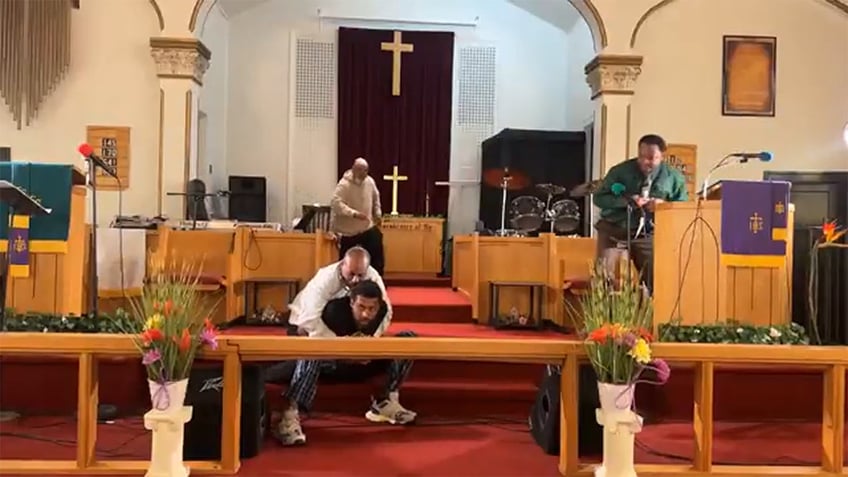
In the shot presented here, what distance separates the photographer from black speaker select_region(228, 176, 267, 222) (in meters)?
11.1

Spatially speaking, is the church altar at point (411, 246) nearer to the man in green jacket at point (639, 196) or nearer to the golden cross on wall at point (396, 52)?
the golden cross on wall at point (396, 52)

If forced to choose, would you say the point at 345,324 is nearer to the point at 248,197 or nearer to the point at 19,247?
the point at 19,247

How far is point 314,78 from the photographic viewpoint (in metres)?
11.8

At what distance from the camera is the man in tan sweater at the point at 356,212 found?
21.3 ft

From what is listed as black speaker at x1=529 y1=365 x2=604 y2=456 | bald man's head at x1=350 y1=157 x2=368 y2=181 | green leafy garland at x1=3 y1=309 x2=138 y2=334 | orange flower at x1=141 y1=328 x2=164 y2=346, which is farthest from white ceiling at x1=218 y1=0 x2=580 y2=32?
orange flower at x1=141 y1=328 x2=164 y2=346

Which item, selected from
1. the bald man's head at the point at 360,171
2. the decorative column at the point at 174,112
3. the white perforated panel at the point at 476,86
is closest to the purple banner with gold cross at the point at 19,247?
the bald man's head at the point at 360,171

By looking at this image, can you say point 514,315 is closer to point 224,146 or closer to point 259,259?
point 259,259

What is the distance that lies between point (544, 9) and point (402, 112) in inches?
99.7

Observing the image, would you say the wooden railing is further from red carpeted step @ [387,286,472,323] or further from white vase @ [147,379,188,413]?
red carpeted step @ [387,286,472,323]

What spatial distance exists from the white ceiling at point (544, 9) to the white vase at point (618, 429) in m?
8.61

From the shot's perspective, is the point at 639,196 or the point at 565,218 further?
the point at 565,218

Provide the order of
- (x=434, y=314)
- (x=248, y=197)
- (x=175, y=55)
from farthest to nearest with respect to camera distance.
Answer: (x=248, y=197), (x=175, y=55), (x=434, y=314)

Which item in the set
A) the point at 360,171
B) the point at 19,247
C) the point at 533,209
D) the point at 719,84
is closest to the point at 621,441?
the point at 19,247

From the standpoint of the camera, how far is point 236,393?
11.3ft
